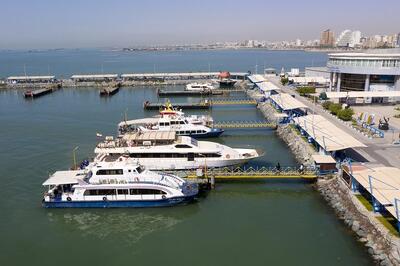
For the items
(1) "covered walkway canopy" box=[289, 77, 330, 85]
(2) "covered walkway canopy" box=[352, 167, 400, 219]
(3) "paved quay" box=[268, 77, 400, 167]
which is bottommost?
(3) "paved quay" box=[268, 77, 400, 167]

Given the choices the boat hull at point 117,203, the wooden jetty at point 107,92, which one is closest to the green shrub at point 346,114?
the boat hull at point 117,203

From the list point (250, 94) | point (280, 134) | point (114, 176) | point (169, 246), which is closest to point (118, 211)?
point (114, 176)

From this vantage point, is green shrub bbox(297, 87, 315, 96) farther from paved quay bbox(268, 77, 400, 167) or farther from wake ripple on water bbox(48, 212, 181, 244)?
wake ripple on water bbox(48, 212, 181, 244)

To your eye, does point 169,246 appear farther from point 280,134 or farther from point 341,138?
point 280,134

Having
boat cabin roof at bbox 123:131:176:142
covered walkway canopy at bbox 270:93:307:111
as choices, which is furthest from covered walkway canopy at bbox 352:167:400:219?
covered walkway canopy at bbox 270:93:307:111

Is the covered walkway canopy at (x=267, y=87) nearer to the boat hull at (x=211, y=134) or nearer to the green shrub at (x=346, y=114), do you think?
the green shrub at (x=346, y=114)

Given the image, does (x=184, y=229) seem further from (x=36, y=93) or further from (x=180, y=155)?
(x=36, y=93)
